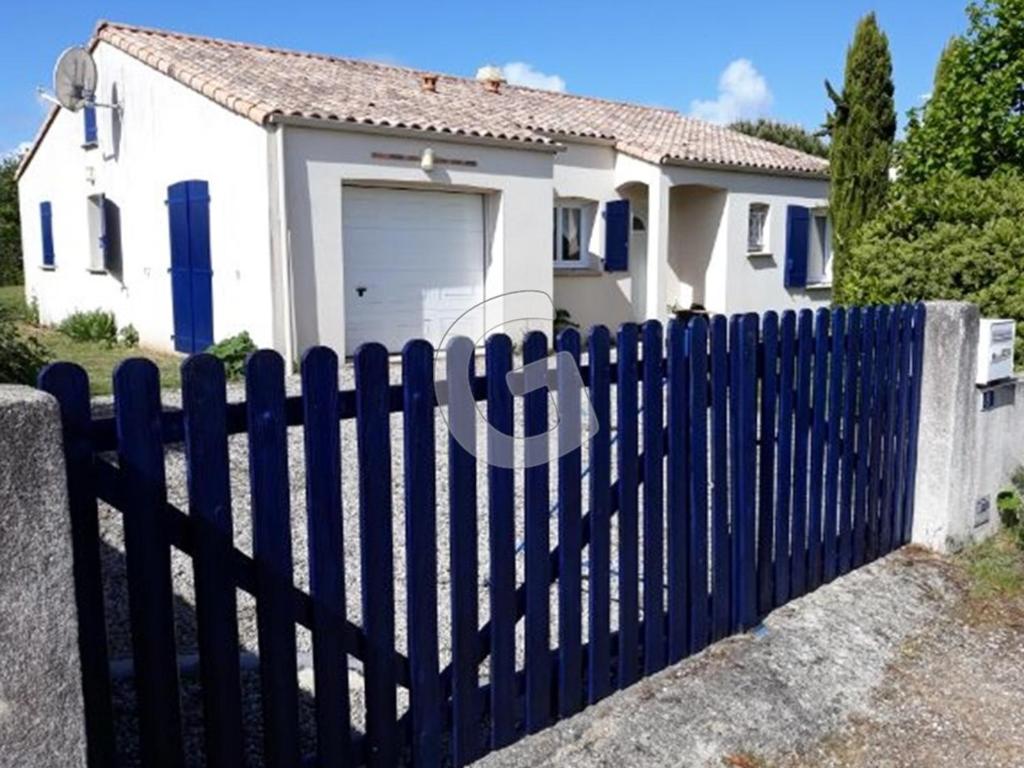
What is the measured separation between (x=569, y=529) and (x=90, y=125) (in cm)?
1484

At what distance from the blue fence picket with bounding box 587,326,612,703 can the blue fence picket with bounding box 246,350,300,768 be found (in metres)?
1.26

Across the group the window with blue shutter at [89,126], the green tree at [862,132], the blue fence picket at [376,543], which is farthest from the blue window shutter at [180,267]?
the blue fence picket at [376,543]

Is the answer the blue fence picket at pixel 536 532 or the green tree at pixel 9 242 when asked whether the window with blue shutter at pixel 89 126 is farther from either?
the blue fence picket at pixel 536 532

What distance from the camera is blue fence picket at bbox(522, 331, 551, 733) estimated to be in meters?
3.19

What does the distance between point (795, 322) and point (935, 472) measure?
1757 millimetres

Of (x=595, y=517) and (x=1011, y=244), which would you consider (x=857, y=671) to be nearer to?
(x=595, y=517)

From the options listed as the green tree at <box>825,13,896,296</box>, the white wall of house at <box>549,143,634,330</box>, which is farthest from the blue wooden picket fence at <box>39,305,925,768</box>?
the white wall of house at <box>549,143,634,330</box>

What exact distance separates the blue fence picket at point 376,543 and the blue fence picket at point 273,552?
244mm

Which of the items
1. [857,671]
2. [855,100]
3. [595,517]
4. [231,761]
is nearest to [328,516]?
[231,761]

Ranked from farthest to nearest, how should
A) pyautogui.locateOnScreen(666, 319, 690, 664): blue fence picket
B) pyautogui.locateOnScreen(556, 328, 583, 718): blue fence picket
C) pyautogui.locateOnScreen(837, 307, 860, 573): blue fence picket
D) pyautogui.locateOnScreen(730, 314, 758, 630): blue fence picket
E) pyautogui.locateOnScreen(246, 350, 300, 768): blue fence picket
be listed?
pyautogui.locateOnScreen(837, 307, 860, 573): blue fence picket, pyautogui.locateOnScreen(730, 314, 758, 630): blue fence picket, pyautogui.locateOnScreen(666, 319, 690, 664): blue fence picket, pyautogui.locateOnScreen(556, 328, 583, 718): blue fence picket, pyautogui.locateOnScreen(246, 350, 300, 768): blue fence picket

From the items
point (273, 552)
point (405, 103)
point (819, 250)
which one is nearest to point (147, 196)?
point (405, 103)

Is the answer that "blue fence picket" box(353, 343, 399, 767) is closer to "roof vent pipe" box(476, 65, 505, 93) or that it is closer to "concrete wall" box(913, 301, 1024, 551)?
"concrete wall" box(913, 301, 1024, 551)

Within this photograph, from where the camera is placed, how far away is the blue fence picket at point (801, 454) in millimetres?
4312

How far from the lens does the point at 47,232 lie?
59.2ft
